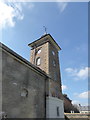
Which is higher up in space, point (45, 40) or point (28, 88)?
point (45, 40)

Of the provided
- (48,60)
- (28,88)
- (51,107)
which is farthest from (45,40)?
(51,107)

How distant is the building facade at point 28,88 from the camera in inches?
401

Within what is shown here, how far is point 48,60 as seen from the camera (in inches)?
741

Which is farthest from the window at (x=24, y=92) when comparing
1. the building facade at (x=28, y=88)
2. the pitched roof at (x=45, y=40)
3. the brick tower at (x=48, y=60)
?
the pitched roof at (x=45, y=40)

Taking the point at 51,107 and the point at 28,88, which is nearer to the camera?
the point at 28,88

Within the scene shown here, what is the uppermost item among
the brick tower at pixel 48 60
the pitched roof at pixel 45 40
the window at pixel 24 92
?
the pitched roof at pixel 45 40

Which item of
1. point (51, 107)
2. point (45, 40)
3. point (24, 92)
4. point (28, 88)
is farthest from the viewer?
point (45, 40)

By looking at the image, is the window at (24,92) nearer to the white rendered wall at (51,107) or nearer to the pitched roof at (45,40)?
the white rendered wall at (51,107)

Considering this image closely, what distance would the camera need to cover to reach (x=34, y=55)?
21.6 metres

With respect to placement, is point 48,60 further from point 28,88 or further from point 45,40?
point 28,88

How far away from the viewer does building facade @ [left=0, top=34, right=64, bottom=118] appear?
10.2 meters

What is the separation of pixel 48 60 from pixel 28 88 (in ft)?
24.3

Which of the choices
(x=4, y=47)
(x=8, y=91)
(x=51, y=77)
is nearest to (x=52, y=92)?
(x=51, y=77)

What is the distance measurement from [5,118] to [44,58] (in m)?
12.1
